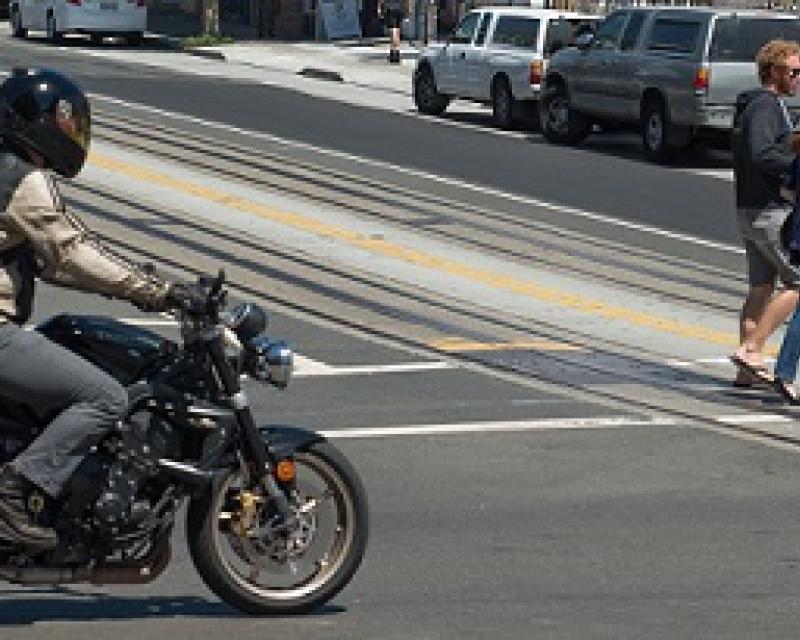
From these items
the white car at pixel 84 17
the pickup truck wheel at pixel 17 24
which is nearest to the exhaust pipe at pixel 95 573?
the white car at pixel 84 17

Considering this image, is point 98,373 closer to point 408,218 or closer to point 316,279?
point 316,279

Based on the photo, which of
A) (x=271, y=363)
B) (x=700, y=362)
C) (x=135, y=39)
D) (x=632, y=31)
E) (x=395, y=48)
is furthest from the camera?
(x=135, y=39)

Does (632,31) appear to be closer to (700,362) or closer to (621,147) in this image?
(621,147)

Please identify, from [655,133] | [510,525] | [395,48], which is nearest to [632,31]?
[655,133]

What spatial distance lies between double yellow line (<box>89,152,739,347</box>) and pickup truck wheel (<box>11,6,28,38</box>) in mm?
23885

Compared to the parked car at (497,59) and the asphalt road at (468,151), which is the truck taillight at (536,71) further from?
the asphalt road at (468,151)

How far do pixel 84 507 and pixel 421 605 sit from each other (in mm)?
1231

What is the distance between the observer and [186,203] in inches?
847

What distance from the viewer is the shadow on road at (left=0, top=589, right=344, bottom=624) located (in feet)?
24.6

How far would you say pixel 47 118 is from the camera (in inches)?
287

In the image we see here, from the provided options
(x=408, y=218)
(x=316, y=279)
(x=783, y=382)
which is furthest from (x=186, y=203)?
(x=783, y=382)

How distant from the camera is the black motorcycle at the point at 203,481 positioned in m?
7.28

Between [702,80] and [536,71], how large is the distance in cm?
456

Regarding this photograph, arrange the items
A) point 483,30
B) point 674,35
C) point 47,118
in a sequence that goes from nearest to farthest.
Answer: point 47,118
point 674,35
point 483,30
